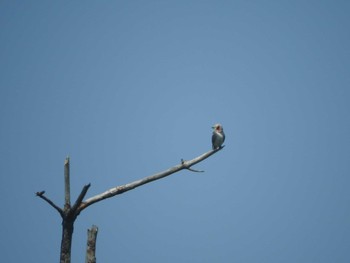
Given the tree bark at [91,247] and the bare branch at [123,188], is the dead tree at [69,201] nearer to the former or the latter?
the bare branch at [123,188]

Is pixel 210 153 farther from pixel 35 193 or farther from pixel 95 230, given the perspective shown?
pixel 35 193

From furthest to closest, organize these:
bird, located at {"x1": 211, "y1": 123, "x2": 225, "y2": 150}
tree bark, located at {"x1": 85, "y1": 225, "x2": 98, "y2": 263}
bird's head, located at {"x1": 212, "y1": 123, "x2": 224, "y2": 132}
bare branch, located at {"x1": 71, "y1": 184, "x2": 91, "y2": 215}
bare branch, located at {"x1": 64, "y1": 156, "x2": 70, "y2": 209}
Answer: bird's head, located at {"x1": 212, "y1": 123, "x2": 224, "y2": 132}, bird, located at {"x1": 211, "y1": 123, "x2": 225, "y2": 150}, tree bark, located at {"x1": 85, "y1": 225, "x2": 98, "y2": 263}, bare branch, located at {"x1": 64, "y1": 156, "x2": 70, "y2": 209}, bare branch, located at {"x1": 71, "y1": 184, "x2": 91, "y2": 215}

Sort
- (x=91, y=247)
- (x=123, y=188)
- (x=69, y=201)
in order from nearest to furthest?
(x=69, y=201) < (x=123, y=188) < (x=91, y=247)

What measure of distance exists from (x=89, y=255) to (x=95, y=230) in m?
0.55

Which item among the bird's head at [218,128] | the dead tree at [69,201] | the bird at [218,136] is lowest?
the dead tree at [69,201]

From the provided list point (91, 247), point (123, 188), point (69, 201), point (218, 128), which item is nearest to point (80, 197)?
point (69, 201)

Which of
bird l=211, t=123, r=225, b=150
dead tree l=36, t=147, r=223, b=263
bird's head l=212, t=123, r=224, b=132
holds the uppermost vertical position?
bird's head l=212, t=123, r=224, b=132

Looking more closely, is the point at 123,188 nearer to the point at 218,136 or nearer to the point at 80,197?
the point at 80,197

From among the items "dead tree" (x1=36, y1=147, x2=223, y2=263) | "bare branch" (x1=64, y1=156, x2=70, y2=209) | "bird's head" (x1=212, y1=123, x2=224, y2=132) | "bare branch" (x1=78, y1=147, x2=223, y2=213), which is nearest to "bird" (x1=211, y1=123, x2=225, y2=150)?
"bird's head" (x1=212, y1=123, x2=224, y2=132)

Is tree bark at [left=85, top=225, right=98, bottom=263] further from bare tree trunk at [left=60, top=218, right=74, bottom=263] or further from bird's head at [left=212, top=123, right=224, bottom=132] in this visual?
bird's head at [left=212, top=123, right=224, bottom=132]

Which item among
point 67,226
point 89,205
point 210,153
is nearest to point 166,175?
point 210,153

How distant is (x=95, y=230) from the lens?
27.7 feet

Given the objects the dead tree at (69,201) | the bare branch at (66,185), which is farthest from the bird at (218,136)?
the bare branch at (66,185)

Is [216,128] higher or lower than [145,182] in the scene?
higher
